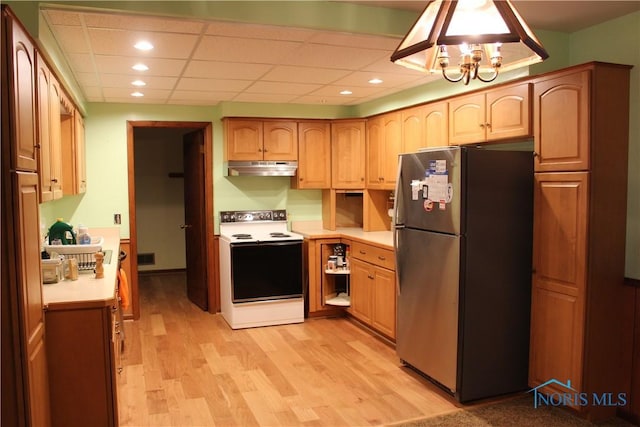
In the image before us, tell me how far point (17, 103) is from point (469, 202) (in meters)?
2.47

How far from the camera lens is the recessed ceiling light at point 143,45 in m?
3.05

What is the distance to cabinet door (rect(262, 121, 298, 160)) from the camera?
5465 millimetres

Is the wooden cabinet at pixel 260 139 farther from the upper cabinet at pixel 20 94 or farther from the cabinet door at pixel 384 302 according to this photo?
the upper cabinet at pixel 20 94

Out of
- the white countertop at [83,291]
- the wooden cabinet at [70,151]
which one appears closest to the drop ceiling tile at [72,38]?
the wooden cabinet at [70,151]

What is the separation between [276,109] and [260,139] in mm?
385

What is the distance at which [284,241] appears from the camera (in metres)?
5.14

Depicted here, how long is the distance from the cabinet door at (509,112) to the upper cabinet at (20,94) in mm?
2766

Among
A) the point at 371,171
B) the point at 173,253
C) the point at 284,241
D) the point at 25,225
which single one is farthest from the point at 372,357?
the point at 173,253

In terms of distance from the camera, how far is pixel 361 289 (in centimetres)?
493

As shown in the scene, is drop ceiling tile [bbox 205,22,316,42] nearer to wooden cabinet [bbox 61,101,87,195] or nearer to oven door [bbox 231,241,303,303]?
wooden cabinet [bbox 61,101,87,195]

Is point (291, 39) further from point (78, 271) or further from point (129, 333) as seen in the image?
point (129, 333)

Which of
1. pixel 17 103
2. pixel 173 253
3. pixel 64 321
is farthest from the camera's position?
pixel 173 253

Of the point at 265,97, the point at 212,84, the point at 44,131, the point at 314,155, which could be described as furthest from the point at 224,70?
the point at 314,155

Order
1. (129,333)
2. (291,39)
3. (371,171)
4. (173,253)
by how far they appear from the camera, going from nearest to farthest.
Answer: (291,39)
(129,333)
(371,171)
(173,253)
